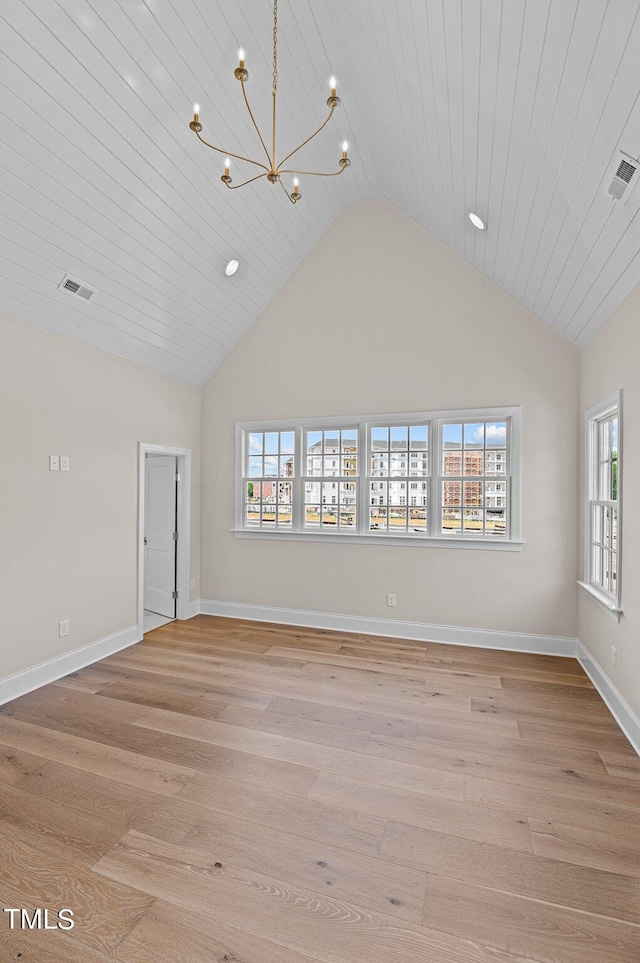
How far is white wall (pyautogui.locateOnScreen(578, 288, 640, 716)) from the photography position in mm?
2727

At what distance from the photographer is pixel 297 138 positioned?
11.9 ft

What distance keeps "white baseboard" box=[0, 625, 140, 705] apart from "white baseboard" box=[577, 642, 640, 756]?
4003 millimetres

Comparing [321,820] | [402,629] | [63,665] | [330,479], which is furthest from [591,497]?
[63,665]

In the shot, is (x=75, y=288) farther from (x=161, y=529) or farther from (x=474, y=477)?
(x=474, y=477)

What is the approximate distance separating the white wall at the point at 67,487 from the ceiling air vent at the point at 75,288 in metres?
0.39

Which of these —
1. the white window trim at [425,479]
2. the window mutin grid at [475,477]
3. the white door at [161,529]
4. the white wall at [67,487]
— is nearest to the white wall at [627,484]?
the white window trim at [425,479]

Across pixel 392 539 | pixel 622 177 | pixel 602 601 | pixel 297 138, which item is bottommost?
pixel 602 601

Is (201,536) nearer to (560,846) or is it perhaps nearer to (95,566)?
(95,566)

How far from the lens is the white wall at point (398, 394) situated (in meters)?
4.07

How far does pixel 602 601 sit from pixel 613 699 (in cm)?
65

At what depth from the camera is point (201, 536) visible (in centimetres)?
533

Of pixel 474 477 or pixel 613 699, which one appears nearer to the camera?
pixel 613 699

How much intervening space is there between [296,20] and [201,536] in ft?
14.8

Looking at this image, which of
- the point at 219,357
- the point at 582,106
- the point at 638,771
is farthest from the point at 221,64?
the point at 638,771
